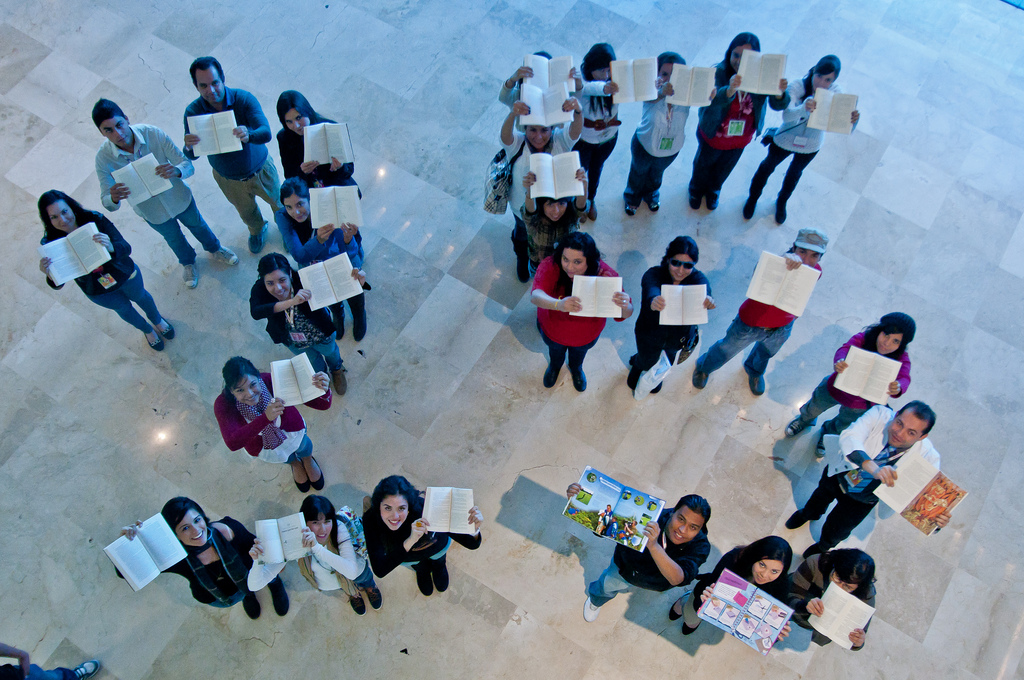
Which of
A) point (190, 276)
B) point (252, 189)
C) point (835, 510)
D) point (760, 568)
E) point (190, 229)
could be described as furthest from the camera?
point (190, 276)

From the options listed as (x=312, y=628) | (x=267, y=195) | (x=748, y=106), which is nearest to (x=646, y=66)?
(x=748, y=106)

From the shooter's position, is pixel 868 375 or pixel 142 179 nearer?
pixel 868 375

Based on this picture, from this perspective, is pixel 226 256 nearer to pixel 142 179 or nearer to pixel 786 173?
pixel 142 179

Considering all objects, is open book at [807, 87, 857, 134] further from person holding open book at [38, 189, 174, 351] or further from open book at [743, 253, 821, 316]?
person holding open book at [38, 189, 174, 351]

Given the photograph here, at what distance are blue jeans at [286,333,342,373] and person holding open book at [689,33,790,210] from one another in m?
3.29

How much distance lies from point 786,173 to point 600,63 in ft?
6.15

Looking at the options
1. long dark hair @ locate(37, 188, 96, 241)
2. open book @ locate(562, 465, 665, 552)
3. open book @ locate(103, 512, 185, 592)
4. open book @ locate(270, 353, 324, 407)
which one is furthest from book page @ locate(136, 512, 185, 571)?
open book @ locate(562, 465, 665, 552)

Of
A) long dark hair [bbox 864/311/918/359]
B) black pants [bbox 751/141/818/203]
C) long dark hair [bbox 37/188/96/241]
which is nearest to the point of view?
long dark hair [bbox 864/311/918/359]

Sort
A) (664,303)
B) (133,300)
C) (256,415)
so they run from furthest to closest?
(133,300), (664,303), (256,415)

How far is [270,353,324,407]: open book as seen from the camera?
3744 millimetres

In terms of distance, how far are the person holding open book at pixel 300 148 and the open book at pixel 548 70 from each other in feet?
4.88

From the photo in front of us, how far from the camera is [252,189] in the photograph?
4.94 metres

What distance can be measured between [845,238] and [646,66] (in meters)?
2.51

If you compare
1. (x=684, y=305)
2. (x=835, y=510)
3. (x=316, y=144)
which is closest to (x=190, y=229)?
(x=316, y=144)
